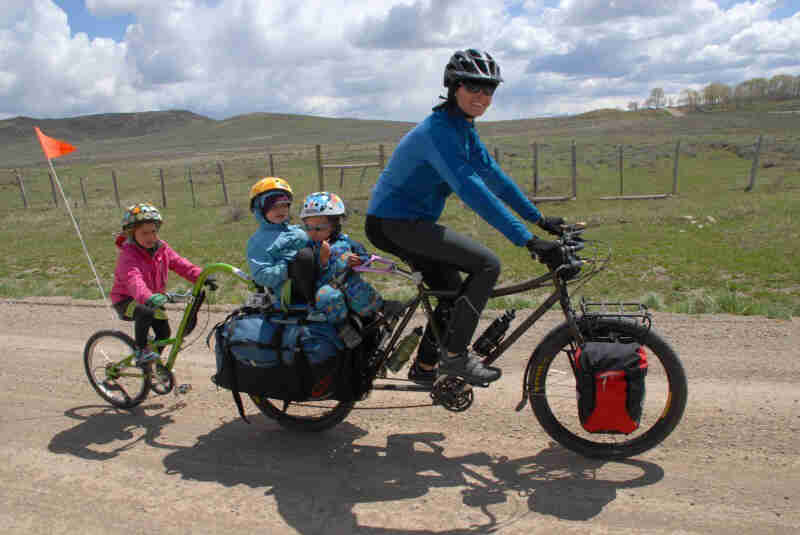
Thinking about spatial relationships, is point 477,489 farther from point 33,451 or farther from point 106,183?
point 106,183

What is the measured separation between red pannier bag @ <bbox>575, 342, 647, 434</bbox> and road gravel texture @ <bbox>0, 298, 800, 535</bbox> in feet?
1.09

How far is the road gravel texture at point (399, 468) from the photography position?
11.0ft

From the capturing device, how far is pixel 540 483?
366 cm

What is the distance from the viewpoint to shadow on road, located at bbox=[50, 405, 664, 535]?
3447 mm

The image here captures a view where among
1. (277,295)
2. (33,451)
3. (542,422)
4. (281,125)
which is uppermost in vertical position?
(281,125)

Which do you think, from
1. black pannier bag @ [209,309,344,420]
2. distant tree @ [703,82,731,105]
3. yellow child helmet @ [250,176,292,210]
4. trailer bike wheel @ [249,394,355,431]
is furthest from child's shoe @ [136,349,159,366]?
distant tree @ [703,82,731,105]

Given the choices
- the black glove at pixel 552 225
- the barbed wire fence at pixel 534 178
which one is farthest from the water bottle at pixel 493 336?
the barbed wire fence at pixel 534 178

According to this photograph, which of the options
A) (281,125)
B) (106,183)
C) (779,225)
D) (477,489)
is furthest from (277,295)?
(281,125)

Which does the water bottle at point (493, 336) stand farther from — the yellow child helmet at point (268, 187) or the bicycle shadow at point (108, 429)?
the bicycle shadow at point (108, 429)

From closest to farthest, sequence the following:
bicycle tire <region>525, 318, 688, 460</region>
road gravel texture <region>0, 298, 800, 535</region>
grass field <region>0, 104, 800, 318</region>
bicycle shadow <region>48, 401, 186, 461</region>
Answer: road gravel texture <region>0, 298, 800, 535</region> → bicycle tire <region>525, 318, 688, 460</region> → bicycle shadow <region>48, 401, 186, 461</region> → grass field <region>0, 104, 800, 318</region>

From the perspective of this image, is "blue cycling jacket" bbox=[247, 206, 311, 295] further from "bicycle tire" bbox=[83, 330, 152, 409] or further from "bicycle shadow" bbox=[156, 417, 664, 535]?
"bicycle tire" bbox=[83, 330, 152, 409]

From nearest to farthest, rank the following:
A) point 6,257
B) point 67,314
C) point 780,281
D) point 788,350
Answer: point 788,350
point 67,314
point 780,281
point 6,257

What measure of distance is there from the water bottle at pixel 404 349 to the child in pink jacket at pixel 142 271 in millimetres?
1822

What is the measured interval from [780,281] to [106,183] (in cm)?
5243
